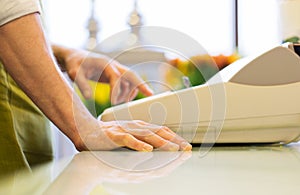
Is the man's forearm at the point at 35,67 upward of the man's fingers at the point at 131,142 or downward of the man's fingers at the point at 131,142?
upward

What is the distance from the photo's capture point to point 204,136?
80 cm

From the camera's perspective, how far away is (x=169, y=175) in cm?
46

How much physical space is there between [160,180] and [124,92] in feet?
2.08

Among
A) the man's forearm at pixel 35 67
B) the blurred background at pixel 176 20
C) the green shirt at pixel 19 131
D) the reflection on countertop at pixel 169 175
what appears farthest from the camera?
the blurred background at pixel 176 20

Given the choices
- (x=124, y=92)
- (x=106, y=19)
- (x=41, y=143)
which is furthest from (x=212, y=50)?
(x=41, y=143)

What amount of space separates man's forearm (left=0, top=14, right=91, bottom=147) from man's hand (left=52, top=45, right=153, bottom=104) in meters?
0.28

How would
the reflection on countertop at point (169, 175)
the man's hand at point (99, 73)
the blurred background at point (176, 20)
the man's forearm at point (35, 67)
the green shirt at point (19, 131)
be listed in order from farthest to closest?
the blurred background at point (176, 20) < the man's hand at point (99, 73) < the green shirt at point (19, 131) < the man's forearm at point (35, 67) < the reflection on countertop at point (169, 175)

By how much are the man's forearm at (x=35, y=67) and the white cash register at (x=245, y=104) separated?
15cm

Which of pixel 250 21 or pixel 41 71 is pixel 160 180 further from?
pixel 250 21

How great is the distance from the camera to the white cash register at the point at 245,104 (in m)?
0.76

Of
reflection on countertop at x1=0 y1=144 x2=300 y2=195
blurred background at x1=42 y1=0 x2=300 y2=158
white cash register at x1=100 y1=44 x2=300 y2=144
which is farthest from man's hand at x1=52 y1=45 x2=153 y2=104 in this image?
blurred background at x1=42 y1=0 x2=300 y2=158

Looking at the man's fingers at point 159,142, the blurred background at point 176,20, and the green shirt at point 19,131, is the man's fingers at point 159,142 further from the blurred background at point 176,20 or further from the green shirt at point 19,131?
the blurred background at point 176,20

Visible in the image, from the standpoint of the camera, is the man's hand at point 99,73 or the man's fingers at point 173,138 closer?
the man's fingers at point 173,138

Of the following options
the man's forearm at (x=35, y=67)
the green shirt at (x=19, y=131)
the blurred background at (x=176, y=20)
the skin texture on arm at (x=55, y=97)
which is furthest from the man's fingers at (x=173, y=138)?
the blurred background at (x=176, y=20)
